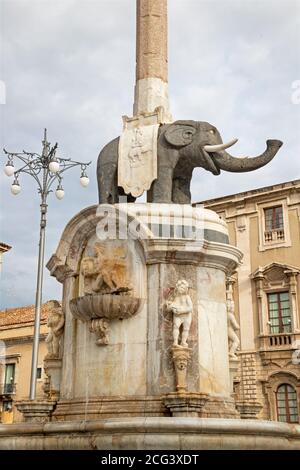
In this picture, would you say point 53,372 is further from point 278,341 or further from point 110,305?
point 278,341

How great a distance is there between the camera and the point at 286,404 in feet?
83.4

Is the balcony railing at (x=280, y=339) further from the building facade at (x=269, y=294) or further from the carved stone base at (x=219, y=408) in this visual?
the carved stone base at (x=219, y=408)

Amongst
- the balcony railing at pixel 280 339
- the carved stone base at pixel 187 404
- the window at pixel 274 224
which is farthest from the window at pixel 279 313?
the carved stone base at pixel 187 404

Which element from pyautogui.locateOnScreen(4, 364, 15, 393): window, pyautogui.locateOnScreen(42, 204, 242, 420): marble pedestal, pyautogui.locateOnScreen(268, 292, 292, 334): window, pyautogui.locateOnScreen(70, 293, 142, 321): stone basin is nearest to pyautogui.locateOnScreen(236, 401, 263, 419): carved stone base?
pyautogui.locateOnScreen(42, 204, 242, 420): marble pedestal

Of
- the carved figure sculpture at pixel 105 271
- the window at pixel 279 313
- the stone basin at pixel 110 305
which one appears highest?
the window at pixel 279 313

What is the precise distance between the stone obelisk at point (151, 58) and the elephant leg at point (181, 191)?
136 centimetres

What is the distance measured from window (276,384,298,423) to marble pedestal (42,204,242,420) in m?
17.7

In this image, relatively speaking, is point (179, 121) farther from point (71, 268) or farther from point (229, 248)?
point (71, 268)

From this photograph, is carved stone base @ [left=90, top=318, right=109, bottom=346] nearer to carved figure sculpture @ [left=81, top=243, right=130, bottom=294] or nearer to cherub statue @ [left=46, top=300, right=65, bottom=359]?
carved figure sculpture @ [left=81, top=243, right=130, bottom=294]

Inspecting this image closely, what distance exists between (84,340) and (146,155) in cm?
320

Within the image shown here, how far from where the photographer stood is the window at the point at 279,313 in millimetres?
26484

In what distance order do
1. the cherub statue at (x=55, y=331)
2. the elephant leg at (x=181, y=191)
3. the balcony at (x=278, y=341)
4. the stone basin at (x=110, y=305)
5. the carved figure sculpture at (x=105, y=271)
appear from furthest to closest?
1. the balcony at (x=278, y=341)
2. the elephant leg at (x=181, y=191)
3. the cherub statue at (x=55, y=331)
4. the carved figure sculpture at (x=105, y=271)
5. the stone basin at (x=110, y=305)
